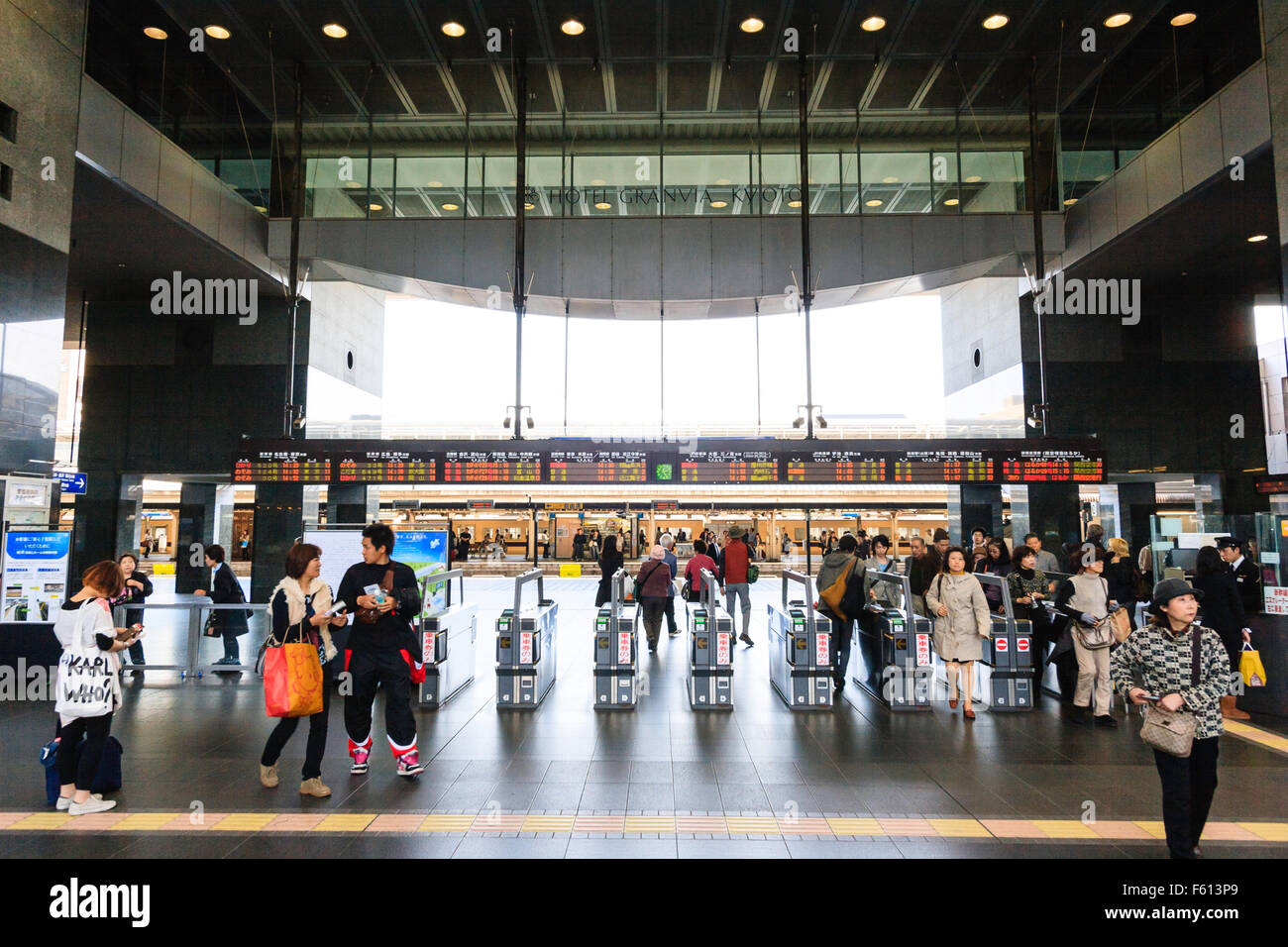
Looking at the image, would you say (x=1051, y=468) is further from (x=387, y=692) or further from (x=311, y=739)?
(x=311, y=739)

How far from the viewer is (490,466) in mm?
8547

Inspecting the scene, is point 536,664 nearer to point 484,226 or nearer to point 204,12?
point 484,226

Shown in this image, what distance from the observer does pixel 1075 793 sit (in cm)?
427

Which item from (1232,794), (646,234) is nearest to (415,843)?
(1232,794)

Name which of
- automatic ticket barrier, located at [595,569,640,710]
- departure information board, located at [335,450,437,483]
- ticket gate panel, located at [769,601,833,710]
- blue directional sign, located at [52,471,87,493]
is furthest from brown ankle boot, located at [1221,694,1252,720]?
blue directional sign, located at [52,471,87,493]

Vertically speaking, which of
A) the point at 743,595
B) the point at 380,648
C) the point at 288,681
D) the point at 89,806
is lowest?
the point at 89,806

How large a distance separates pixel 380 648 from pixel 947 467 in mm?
6786

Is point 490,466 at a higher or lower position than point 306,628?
higher

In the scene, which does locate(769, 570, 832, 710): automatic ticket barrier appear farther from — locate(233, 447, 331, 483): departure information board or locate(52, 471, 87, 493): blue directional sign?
locate(52, 471, 87, 493): blue directional sign

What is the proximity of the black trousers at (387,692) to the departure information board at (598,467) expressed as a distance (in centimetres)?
427

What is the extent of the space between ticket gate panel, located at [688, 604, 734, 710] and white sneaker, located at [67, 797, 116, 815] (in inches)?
169

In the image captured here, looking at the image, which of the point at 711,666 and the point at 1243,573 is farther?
the point at 1243,573

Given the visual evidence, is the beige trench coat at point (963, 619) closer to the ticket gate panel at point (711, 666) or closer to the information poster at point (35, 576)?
the ticket gate panel at point (711, 666)

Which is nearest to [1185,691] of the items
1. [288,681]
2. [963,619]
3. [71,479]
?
[963,619]
